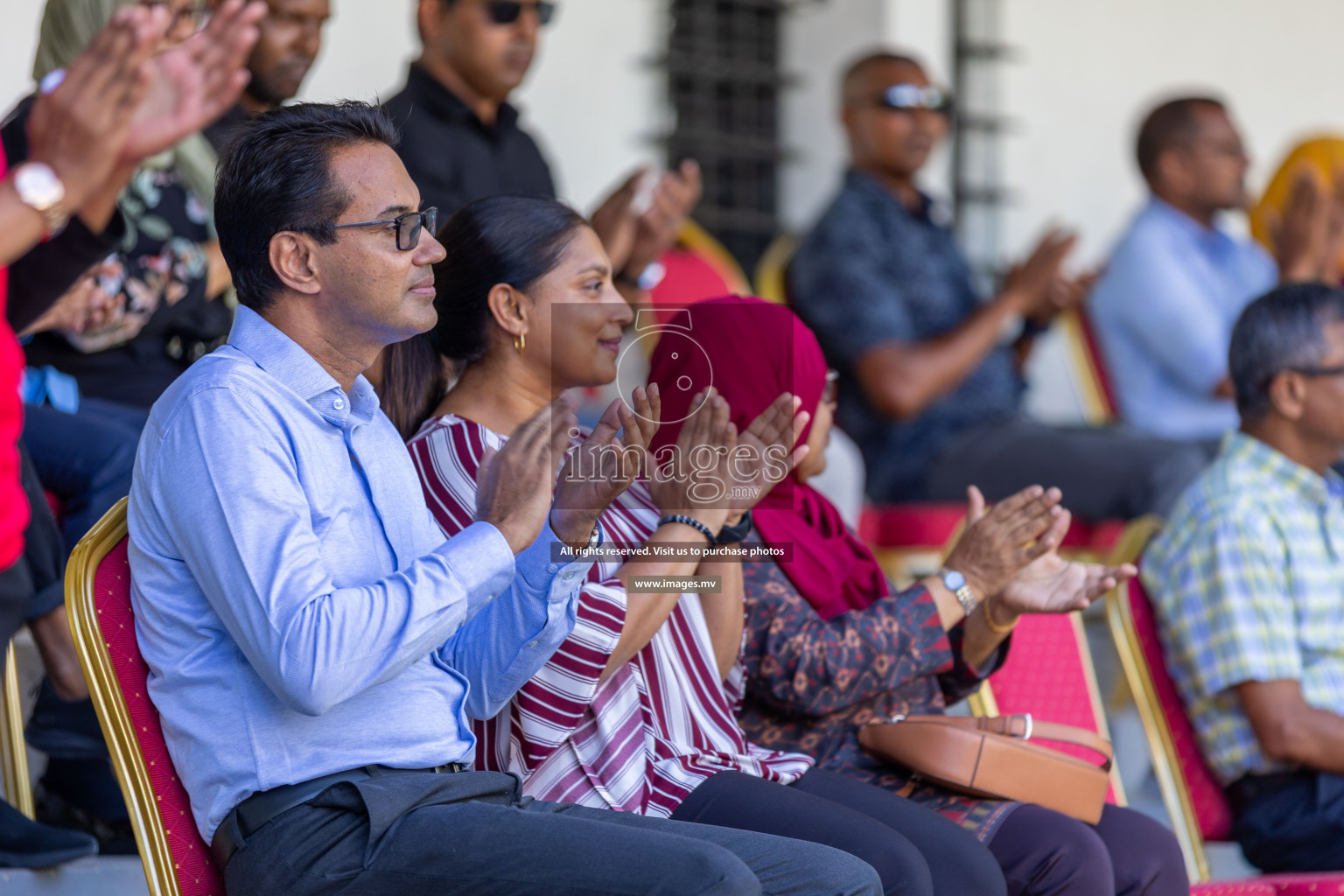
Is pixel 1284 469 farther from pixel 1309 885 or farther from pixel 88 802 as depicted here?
pixel 88 802

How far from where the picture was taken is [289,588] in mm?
1787

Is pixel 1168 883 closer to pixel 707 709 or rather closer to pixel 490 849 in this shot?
pixel 707 709

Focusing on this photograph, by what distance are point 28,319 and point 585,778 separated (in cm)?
113

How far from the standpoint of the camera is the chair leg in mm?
2826

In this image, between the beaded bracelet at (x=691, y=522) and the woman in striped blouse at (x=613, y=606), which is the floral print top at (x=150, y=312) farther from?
the beaded bracelet at (x=691, y=522)

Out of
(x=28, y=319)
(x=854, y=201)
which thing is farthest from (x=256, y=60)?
(x=854, y=201)

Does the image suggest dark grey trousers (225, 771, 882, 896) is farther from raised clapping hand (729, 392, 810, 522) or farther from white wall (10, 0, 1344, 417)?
white wall (10, 0, 1344, 417)

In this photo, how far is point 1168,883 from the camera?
2637 mm

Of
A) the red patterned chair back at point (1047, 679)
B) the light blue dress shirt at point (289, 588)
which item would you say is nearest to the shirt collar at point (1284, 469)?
the red patterned chair back at point (1047, 679)

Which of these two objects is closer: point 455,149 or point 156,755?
point 156,755

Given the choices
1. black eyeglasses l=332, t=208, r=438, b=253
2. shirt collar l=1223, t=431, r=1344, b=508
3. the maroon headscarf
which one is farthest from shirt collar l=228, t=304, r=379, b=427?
shirt collar l=1223, t=431, r=1344, b=508

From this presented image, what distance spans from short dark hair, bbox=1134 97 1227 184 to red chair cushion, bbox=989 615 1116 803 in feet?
8.58

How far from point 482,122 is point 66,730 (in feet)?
6.05

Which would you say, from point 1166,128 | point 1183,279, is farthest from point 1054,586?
point 1166,128
